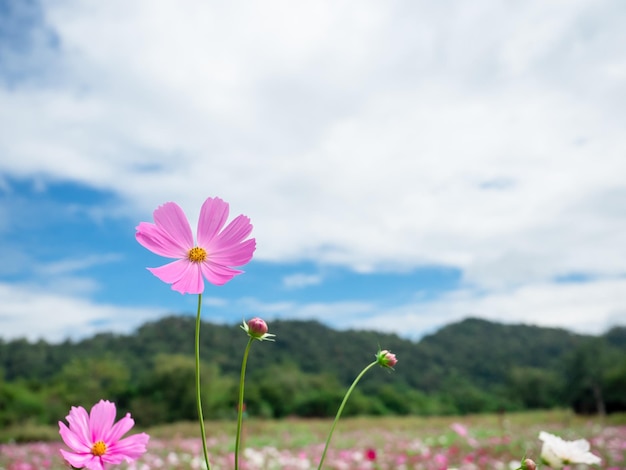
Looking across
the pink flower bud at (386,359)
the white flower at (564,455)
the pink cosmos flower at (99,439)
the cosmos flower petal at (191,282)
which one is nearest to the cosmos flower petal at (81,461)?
the pink cosmos flower at (99,439)

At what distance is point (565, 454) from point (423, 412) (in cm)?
2299

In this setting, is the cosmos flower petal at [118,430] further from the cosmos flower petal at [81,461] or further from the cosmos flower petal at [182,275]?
the cosmos flower petal at [182,275]

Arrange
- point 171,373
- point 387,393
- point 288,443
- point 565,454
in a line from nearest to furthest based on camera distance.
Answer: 1. point 565,454
2. point 288,443
3. point 171,373
4. point 387,393

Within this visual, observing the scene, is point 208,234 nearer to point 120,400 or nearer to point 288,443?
point 288,443

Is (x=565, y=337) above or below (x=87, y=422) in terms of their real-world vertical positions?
above

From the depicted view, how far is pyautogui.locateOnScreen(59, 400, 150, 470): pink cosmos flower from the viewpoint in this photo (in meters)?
0.75

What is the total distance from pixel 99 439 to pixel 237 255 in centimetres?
32

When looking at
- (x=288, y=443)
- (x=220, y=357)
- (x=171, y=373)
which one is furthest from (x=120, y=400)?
(x=288, y=443)

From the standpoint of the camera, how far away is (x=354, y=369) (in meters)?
33.3

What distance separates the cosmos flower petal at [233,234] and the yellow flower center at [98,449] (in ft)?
0.98

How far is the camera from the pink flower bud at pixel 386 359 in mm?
882

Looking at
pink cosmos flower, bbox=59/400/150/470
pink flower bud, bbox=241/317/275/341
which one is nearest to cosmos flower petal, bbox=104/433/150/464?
pink cosmos flower, bbox=59/400/150/470

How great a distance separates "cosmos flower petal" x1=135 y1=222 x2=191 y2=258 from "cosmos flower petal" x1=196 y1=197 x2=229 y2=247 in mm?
27

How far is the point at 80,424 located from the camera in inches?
31.3
